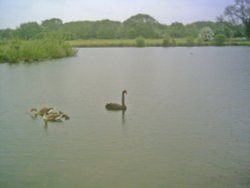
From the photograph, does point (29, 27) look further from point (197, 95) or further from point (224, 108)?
point (224, 108)

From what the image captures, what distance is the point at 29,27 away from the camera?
3159 cm

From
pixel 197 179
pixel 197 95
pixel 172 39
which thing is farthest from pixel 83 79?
pixel 172 39

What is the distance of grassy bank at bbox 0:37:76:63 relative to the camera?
2695 centimetres

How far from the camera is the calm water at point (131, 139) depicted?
606 centimetres

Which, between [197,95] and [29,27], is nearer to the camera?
[197,95]

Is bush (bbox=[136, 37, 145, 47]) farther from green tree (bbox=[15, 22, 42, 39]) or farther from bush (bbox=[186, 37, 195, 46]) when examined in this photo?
green tree (bbox=[15, 22, 42, 39])

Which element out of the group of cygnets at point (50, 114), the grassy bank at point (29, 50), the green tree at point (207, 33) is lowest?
the group of cygnets at point (50, 114)

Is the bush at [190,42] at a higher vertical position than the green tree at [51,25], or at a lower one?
lower

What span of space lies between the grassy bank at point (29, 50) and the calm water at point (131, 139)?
40.7ft

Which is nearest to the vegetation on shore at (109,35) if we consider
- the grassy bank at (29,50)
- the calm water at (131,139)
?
the grassy bank at (29,50)

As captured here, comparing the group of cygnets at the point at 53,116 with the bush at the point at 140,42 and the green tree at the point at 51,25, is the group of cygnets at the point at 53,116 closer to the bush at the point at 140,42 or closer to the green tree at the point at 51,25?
the green tree at the point at 51,25

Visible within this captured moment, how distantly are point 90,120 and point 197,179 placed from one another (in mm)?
4049

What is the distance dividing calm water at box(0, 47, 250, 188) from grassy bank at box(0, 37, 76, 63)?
489 inches

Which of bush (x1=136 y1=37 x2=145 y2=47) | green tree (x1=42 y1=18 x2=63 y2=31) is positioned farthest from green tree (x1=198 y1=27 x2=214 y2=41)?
bush (x1=136 y1=37 x2=145 y2=47)
